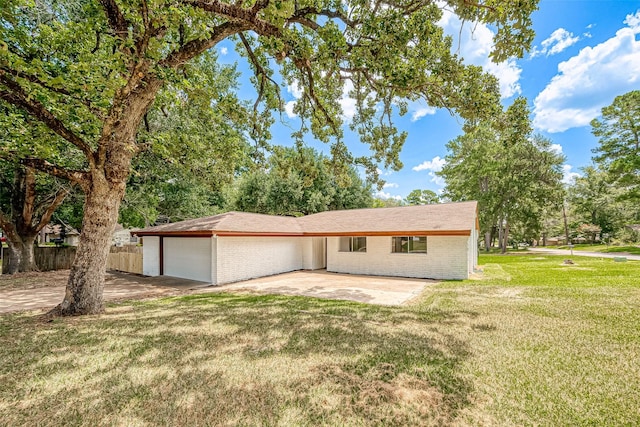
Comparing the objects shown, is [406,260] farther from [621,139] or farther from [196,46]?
[621,139]

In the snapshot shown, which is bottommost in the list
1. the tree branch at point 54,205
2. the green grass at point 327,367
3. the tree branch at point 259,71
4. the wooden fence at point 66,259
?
the green grass at point 327,367

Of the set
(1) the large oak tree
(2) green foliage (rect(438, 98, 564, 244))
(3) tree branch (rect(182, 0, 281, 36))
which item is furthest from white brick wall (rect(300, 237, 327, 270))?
(2) green foliage (rect(438, 98, 564, 244))

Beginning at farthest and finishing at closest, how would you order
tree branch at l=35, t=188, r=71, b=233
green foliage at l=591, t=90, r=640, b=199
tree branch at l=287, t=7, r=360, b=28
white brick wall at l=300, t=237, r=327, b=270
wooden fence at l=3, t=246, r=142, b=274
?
1. green foliage at l=591, t=90, r=640, b=199
2. white brick wall at l=300, t=237, r=327, b=270
3. wooden fence at l=3, t=246, r=142, b=274
4. tree branch at l=35, t=188, r=71, b=233
5. tree branch at l=287, t=7, r=360, b=28

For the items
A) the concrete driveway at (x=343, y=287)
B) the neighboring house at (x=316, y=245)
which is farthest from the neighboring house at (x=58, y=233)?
the concrete driveway at (x=343, y=287)

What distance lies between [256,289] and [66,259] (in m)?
12.9

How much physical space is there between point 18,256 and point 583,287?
22.9 metres

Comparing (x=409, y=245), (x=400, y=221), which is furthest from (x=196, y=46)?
(x=409, y=245)

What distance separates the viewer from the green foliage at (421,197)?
1697 inches

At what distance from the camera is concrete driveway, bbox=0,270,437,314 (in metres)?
8.30

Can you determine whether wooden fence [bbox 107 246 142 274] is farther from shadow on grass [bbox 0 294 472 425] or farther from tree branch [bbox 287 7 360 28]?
tree branch [bbox 287 7 360 28]

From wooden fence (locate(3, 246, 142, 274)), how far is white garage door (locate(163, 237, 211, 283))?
7.53ft

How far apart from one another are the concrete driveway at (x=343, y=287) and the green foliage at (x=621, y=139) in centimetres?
2248

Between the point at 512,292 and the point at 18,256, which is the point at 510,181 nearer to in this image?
the point at 512,292

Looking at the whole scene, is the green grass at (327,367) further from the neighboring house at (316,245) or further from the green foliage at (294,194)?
the green foliage at (294,194)
